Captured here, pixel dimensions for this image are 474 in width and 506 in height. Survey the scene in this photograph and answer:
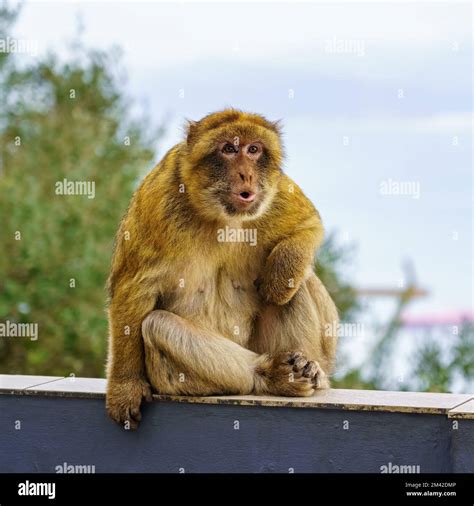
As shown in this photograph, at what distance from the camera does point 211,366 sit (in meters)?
5.13

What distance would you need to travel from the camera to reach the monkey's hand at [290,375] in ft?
16.9

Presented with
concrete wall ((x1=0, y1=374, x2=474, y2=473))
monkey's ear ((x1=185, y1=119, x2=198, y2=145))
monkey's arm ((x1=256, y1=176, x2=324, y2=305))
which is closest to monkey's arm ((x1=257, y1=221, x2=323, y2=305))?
monkey's arm ((x1=256, y1=176, x2=324, y2=305))

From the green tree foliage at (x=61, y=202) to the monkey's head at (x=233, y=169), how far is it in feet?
20.1

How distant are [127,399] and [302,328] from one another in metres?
1.03

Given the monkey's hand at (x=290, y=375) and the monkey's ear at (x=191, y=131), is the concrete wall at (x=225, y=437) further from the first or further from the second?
the monkey's ear at (x=191, y=131)

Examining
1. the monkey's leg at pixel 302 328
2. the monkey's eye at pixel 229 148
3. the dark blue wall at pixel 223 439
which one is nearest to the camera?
the dark blue wall at pixel 223 439

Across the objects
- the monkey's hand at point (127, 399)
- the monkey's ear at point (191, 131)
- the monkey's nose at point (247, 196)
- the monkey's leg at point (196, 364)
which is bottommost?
the monkey's hand at point (127, 399)

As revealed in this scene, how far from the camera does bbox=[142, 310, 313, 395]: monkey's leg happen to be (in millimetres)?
5117

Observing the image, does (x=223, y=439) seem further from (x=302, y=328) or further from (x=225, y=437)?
(x=302, y=328)

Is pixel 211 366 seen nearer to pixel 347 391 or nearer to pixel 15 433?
pixel 347 391

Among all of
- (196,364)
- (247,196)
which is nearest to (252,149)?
(247,196)

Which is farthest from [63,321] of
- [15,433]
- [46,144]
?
[15,433]

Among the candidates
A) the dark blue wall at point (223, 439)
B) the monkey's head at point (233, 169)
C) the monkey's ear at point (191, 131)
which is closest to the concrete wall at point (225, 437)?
the dark blue wall at point (223, 439)

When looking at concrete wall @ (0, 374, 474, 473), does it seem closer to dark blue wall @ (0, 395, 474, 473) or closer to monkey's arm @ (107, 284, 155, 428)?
dark blue wall @ (0, 395, 474, 473)
